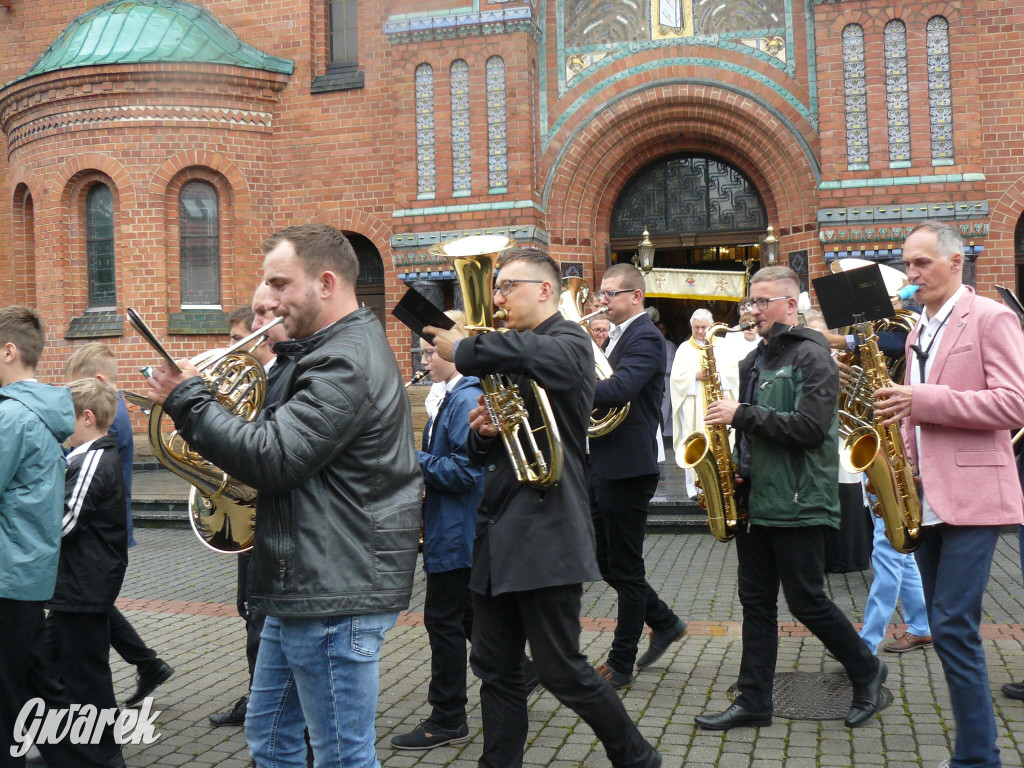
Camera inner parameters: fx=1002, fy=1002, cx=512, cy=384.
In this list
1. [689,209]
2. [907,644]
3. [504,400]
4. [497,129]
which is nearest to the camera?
[504,400]

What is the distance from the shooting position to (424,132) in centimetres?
1401

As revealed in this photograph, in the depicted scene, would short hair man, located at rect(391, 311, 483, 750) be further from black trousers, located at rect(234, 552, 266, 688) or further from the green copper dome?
the green copper dome

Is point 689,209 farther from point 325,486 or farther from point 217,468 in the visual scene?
point 325,486

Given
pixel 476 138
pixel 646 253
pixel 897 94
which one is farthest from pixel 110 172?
pixel 897 94

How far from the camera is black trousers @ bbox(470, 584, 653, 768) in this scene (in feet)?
11.9

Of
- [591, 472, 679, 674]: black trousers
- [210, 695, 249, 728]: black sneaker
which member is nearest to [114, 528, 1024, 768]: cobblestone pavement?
[210, 695, 249, 728]: black sneaker

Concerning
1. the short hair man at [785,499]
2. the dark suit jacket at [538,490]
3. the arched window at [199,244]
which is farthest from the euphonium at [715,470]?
the arched window at [199,244]

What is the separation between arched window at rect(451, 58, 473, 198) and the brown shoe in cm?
934

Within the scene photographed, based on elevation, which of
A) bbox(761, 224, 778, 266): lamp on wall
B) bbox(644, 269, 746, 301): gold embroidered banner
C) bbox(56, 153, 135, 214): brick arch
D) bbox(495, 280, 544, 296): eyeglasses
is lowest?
bbox(495, 280, 544, 296): eyeglasses

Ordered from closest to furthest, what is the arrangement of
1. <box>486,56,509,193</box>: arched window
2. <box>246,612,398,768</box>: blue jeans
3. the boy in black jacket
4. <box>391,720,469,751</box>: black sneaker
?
<box>246,612,398,768</box>: blue jeans
the boy in black jacket
<box>391,720,469,751</box>: black sneaker
<box>486,56,509,193</box>: arched window

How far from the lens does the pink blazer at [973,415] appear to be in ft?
12.4

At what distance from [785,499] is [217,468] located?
2.51m

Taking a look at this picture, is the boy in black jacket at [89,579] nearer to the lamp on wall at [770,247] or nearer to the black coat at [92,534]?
the black coat at [92,534]

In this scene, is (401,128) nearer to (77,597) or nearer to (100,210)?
(100,210)
